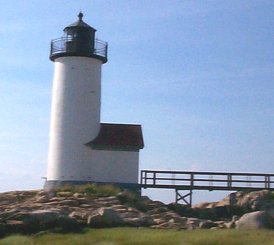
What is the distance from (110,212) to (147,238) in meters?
3.50

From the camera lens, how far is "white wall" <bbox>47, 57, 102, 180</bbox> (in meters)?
31.3

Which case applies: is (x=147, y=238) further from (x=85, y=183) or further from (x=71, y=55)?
(x=71, y=55)

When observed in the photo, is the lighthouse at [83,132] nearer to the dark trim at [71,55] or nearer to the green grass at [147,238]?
the dark trim at [71,55]

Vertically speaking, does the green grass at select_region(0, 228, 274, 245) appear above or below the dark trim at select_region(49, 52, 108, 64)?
below

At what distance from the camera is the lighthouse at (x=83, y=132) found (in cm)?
3114

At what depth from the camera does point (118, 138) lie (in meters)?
31.6

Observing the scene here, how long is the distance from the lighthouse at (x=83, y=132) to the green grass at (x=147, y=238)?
510 inches

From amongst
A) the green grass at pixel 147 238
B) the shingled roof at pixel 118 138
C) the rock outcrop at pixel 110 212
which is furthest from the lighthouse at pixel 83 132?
the green grass at pixel 147 238

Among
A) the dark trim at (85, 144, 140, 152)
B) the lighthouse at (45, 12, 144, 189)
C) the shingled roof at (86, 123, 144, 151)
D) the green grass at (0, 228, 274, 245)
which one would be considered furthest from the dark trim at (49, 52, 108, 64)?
the green grass at (0, 228, 274, 245)

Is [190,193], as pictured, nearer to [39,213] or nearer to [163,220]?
[163,220]

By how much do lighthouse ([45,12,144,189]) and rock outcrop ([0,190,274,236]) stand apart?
2.58 m

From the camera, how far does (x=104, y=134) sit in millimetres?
31922

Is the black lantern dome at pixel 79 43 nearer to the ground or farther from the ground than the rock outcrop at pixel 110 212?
farther from the ground

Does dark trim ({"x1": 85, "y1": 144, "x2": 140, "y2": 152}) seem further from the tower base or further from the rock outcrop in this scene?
the rock outcrop
